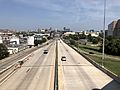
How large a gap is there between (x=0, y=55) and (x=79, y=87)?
5970 cm

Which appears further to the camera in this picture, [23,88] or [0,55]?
[0,55]

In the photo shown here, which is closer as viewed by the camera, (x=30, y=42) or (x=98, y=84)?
(x=98, y=84)

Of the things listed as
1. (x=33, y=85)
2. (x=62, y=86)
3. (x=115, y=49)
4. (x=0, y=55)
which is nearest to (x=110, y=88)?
(x=62, y=86)

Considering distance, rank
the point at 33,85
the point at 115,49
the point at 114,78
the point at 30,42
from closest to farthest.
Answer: the point at 33,85 < the point at 114,78 < the point at 115,49 < the point at 30,42

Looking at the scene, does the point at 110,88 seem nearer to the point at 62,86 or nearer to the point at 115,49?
the point at 62,86

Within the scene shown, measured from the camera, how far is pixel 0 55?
8725 centimetres

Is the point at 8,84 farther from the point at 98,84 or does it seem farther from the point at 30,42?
the point at 30,42

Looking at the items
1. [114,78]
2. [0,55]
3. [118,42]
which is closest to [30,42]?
[118,42]

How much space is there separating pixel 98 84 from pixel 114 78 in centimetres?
465

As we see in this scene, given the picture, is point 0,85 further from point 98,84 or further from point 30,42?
point 30,42

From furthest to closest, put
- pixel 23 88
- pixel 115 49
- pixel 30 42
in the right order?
pixel 30 42 < pixel 115 49 < pixel 23 88

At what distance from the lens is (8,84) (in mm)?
32250

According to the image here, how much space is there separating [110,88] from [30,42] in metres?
128

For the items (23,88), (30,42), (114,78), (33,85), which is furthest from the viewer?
(30,42)
